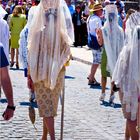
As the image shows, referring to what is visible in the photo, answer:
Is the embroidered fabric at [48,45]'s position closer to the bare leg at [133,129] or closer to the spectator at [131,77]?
the spectator at [131,77]

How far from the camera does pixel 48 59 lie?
852 cm

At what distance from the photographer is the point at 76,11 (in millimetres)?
26344

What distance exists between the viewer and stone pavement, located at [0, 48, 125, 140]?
9.76m

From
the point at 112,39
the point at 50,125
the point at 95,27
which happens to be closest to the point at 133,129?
the point at 50,125

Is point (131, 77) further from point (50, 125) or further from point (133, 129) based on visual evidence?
point (50, 125)

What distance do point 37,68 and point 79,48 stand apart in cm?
1847

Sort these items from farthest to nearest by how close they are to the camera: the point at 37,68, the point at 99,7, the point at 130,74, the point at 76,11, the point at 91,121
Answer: the point at 76,11 → the point at 99,7 → the point at 91,121 → the point at 37,68 → the point at 130,74

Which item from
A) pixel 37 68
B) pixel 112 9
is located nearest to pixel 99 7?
pixel 112 9

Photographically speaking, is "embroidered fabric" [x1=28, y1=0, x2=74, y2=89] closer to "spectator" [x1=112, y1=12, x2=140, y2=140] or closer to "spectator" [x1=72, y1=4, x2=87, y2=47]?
"spectator" [x1=112, y1=12, x2=140, y2=140]

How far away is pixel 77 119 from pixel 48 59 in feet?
9.45

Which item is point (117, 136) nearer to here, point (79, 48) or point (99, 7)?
point (99, 7)

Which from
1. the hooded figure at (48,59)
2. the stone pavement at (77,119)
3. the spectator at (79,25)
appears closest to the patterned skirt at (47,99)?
the hooded figure at (48,59)

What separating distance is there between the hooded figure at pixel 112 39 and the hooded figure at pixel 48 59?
369cm

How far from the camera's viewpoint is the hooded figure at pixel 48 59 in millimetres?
8477
